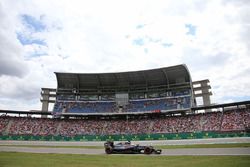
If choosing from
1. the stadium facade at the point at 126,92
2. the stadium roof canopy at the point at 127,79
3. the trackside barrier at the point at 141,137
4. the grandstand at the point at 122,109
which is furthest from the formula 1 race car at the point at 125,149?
the stadium roof canopy at the point at 127,79

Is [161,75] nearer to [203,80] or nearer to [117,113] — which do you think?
[203,80]

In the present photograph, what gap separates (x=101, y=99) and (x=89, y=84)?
643 cm

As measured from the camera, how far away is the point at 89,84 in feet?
269

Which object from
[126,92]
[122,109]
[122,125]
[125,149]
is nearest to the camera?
[125,149]

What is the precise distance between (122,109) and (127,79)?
31.4 feet

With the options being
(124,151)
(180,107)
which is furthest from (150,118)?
(124,151)

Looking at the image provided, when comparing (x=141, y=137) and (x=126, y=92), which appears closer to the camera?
(x=141, y=137)

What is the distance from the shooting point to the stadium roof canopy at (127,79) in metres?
73.3

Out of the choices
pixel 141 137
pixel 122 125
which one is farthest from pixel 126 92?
pixel 141 137

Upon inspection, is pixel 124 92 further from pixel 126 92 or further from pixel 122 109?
pixel 122 109

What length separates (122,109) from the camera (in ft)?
251

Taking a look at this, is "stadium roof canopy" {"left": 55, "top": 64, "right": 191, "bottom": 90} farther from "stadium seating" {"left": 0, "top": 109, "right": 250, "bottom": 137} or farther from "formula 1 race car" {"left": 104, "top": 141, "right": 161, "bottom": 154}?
"formula 1 race car" {"left": 104, "top": 141, "right": 161, "bottom": 154}

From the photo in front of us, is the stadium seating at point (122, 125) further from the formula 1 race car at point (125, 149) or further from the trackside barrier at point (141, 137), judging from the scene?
the formula 1 race car at point (125, 149)

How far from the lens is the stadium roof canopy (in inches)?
2886
